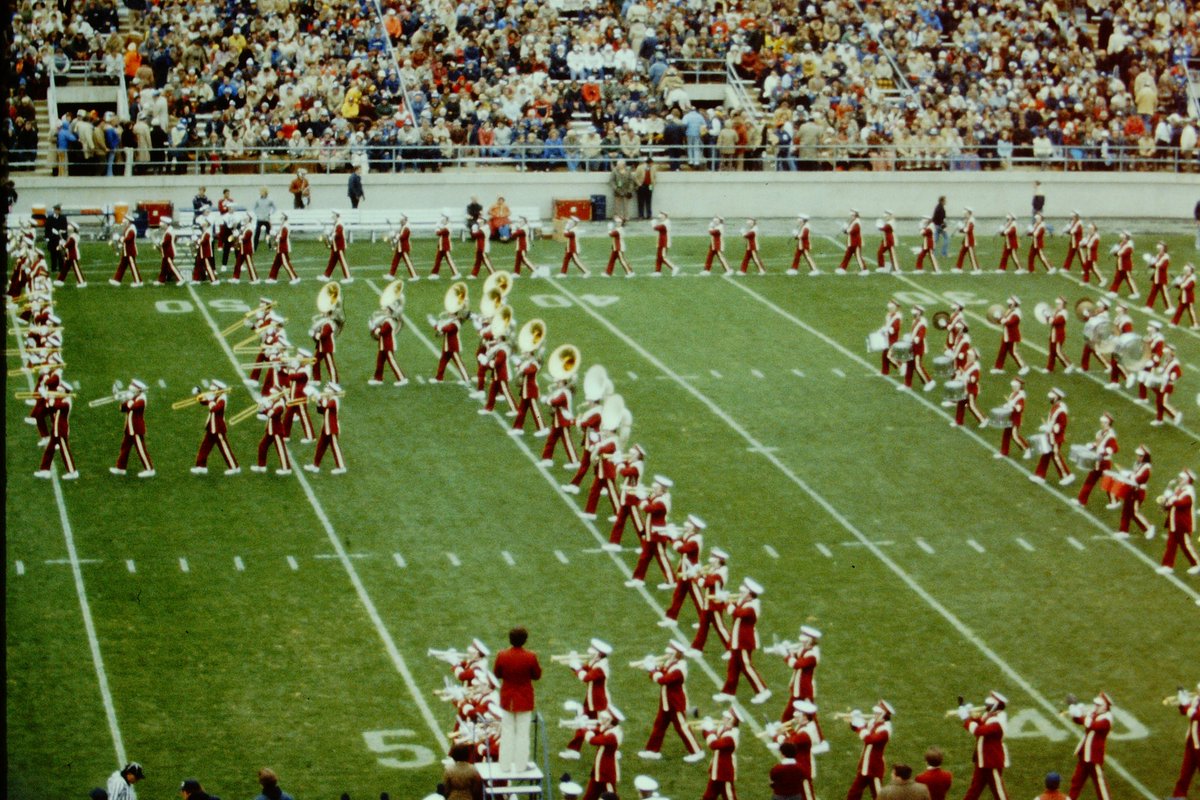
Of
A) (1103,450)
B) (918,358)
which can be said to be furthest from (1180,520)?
(918,358)

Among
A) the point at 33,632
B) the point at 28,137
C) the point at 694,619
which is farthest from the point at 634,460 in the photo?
the point at 28,137

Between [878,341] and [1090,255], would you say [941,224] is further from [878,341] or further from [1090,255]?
[878,341]

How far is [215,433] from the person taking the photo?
20422mm

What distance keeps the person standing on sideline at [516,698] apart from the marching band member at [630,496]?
448 centimetres

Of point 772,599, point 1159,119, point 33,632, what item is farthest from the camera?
point 1159,119

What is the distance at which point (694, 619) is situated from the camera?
17.4 m

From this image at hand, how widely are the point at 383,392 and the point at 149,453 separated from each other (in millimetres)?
3302

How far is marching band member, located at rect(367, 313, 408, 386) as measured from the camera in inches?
914

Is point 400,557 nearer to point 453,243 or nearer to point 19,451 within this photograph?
point 19,451

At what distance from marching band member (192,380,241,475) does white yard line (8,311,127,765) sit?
136cm

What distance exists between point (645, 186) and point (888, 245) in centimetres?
493

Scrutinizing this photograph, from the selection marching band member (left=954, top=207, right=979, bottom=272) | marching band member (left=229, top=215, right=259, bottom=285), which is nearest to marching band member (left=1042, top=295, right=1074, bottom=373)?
marching band member (left=954, top=207, right=979, bottom=272)

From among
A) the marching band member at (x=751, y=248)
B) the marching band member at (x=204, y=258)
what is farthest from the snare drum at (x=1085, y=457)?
the marching band member at (x=204, y=258)

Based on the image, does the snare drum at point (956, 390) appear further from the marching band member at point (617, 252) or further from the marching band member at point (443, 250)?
the marching band member at point (443, 250)
